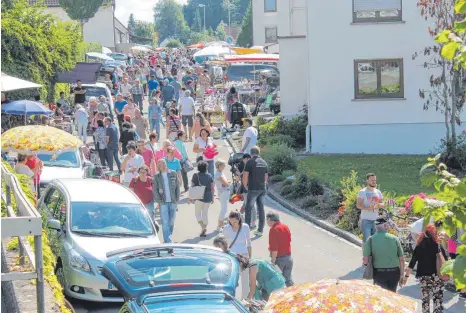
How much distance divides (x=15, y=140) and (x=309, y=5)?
14.2 metres

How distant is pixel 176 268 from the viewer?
32.2 ft

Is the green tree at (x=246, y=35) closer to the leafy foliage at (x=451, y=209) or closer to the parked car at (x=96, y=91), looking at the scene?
the parked car at (x=96, y=91)

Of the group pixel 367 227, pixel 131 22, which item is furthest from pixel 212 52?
pixel 131 22

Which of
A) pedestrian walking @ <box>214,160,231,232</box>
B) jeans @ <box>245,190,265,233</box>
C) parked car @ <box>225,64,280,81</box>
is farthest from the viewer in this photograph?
parked car @ <box>225,64,280,81</box>

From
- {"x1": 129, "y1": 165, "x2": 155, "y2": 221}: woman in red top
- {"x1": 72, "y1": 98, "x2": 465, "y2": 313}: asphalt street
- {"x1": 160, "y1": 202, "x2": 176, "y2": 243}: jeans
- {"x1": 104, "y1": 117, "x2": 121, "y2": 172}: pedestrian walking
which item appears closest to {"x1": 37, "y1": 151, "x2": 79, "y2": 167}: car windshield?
Result: {"x1": 72, "y1": 98, "x2": 465, "y2": 313}: asphalt street

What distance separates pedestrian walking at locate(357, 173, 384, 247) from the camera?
1588 cm

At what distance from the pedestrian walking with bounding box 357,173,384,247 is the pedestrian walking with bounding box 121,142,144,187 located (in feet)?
18.2

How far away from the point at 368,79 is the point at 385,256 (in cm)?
1682

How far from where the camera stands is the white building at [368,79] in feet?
93.6

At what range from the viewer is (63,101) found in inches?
1236

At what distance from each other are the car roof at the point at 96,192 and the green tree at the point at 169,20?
171674mm

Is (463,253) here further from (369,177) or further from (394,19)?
(394,19)

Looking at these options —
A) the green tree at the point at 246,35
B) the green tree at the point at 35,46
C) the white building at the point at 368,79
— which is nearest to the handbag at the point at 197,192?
the green tree at the point at 35,46

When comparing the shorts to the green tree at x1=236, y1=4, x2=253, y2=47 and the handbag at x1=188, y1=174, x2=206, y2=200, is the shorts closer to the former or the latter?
the handbag at x1=188, y1=174, x2=206, y2=200
